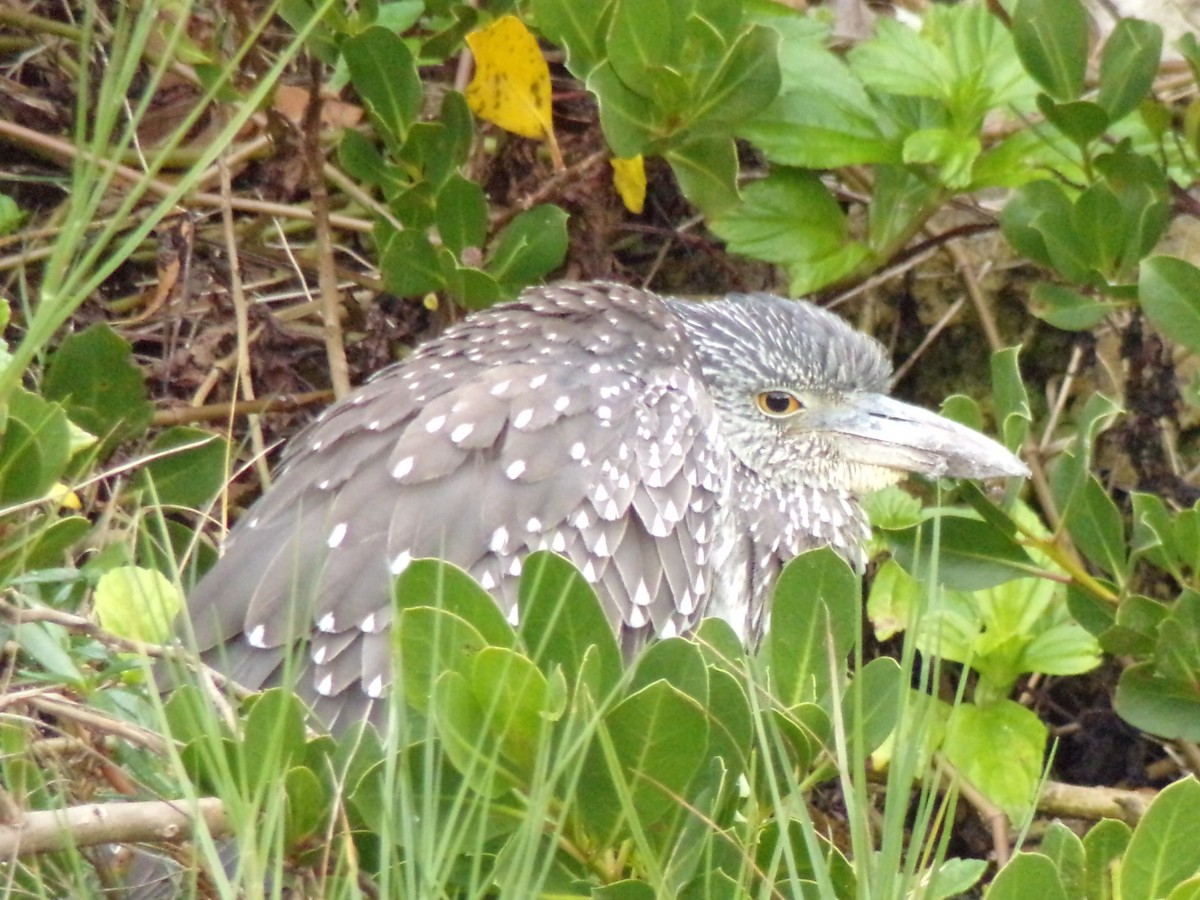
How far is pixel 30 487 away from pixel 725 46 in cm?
148

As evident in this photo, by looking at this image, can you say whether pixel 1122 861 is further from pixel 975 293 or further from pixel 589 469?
pixel 975 293

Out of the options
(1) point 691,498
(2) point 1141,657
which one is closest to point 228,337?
(1) point 691,498

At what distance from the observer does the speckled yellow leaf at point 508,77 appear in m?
3.51

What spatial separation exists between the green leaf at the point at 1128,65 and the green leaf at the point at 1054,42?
5 centimetres

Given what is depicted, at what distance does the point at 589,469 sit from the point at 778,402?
58 cm

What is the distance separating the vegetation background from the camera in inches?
76.0

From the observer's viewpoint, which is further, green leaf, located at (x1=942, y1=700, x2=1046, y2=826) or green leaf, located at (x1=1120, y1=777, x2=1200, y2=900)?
green leaf, located at (x1=942, y1=700, x2=1046, y2=826)

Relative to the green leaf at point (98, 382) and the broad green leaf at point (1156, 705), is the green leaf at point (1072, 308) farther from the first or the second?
the green leaf at point (98, 382)

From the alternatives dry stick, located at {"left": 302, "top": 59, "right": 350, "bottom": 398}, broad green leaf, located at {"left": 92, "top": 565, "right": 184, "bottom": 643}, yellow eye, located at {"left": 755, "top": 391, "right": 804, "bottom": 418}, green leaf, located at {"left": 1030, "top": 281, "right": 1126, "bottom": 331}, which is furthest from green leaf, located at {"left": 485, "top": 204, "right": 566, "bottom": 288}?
broad green leaf, located at {"left": 92, "top": 565, "right": 184, "bottom": 643}

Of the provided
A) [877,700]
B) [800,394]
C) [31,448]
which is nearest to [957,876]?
[877,700]

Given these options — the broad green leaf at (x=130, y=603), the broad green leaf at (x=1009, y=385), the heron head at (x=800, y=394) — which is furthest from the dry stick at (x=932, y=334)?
the broad green leaf at (x=130, y=603)

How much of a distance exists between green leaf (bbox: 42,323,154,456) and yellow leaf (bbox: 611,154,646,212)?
1.04 m

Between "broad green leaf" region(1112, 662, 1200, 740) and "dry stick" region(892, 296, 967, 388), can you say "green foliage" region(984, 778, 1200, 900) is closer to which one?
"broad green leaf" region(1112, 662, 1200, 740)

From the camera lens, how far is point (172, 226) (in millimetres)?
3881
